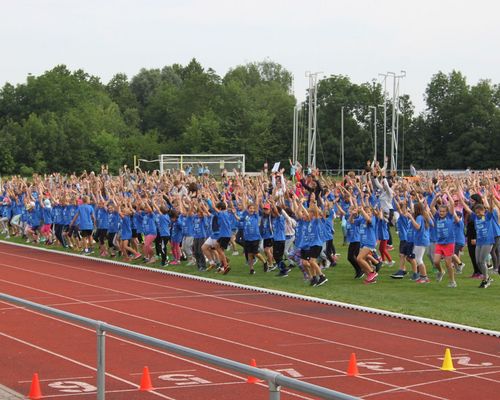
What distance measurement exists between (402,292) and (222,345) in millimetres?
6695

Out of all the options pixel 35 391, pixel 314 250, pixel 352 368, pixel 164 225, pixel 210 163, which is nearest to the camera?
pixel 35 391

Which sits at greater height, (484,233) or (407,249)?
(484,233)

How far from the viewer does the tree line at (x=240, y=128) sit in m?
77.0

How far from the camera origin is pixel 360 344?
13.8 metres

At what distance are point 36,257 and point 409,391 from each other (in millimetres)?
20008

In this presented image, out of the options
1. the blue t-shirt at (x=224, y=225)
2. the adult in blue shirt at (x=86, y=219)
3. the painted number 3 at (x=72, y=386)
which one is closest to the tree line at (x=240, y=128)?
the adult in blue shirt at (x=86, y=219)

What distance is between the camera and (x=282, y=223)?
75.7ft

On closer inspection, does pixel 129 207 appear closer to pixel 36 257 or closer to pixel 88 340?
pixel 36 257

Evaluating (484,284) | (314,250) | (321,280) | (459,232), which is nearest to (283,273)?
(321,280)

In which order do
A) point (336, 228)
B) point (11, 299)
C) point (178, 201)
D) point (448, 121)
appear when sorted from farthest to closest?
point (448, 121)
point (336, 228)
point (178, 201)
point (11, 299)

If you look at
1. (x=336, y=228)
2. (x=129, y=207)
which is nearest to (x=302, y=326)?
(x=129, y=207)

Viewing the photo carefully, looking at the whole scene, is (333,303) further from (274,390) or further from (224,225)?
(274,390)

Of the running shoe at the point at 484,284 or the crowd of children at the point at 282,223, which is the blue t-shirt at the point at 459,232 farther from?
the running shoe at the point at 484,284

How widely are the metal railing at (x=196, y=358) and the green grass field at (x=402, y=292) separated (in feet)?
29.0
